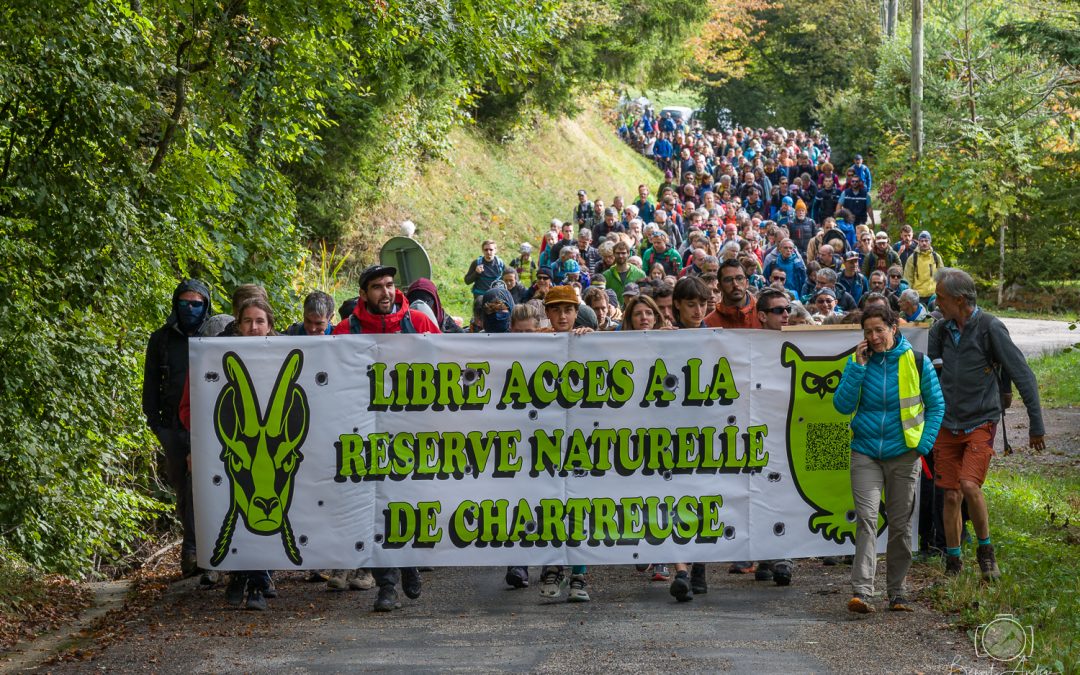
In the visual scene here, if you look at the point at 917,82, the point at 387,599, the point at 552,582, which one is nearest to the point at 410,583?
the point at 387,599

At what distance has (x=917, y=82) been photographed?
30.8 meters

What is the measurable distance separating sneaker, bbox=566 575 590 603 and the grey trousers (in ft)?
5.42

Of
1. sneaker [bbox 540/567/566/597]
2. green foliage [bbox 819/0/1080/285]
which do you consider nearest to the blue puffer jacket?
sneaker [bbox 540/567/566/597]

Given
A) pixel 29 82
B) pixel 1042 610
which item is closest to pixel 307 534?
pixel 29 82

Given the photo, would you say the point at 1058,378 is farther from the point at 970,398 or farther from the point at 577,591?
the point at 577,591

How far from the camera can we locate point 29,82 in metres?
9.05

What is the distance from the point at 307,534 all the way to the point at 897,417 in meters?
3.70

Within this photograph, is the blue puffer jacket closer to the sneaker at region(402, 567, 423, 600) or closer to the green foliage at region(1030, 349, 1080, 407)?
the sneaker at region(402, 567, 423, 600)

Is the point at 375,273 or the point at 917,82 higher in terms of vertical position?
the point at 917,82

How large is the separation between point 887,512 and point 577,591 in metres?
1.97

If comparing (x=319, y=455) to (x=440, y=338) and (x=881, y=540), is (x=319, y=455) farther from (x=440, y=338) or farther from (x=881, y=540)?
(x=881, y=540)

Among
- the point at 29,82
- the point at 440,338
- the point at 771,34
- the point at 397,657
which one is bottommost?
the point at 397,657

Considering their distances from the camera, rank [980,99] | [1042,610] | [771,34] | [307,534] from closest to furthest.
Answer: [1042,610] → [307,534] → [980,99] → [771,34]

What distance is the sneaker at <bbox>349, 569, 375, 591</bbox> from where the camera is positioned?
933 cm
